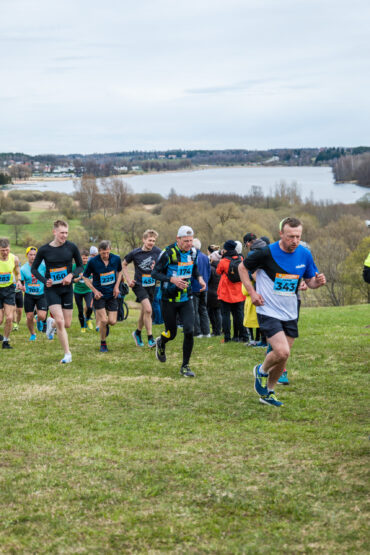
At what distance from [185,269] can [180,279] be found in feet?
1.02

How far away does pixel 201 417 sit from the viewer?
7.09 m

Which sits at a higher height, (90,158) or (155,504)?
(90,158)

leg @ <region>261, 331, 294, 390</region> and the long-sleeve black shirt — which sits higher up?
the long-sleeve black shirt

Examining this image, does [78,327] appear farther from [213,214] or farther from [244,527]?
[213,214]

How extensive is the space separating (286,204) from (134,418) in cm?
9804

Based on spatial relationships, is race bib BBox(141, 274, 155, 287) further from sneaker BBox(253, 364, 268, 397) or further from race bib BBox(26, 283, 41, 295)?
sneaker BBox(253, 364, 268, 397)

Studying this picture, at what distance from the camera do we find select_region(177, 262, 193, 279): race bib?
30.7 ft

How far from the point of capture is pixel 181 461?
5.59 meters

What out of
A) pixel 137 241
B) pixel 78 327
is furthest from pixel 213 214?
pixel 78 327

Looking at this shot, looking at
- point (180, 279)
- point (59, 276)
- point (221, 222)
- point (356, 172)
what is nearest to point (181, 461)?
point (180, 279)

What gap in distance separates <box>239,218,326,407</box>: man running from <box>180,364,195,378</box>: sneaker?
2.08 metres

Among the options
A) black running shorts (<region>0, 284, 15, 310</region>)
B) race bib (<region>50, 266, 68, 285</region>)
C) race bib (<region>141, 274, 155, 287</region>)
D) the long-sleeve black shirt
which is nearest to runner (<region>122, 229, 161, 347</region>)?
race bib (<region>141, 274, 155, 287</region>)

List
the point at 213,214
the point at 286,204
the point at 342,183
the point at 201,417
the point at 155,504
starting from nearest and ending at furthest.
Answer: the point at 155,504
the point at 201,417
the point at 213,214
the point at 286,204
the point at 342,183

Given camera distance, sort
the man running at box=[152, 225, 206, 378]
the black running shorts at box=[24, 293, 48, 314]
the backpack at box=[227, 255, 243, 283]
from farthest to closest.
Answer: the black running shorts at box=[24, 293, 48, 314], the backpack at box=[227, 255, 243, 283], the man running at box=[152, 225, 206, 378]
